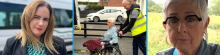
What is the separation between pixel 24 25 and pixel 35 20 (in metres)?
0.12

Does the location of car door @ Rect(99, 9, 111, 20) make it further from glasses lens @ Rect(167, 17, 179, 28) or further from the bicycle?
glasses lens @ Rect(167, 17, 179, 28)

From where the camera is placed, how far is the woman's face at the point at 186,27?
2.76ft

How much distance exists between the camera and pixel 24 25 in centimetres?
132

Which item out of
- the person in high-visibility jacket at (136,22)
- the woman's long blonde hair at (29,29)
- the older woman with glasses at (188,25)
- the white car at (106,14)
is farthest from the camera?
the white car at (106,14)

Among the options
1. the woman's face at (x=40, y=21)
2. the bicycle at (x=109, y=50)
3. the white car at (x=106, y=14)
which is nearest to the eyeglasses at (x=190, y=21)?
the woman's face at (x=40, y=21)

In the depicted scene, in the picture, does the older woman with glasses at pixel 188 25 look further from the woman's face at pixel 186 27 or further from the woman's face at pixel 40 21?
the woman's face at pixel 40 21

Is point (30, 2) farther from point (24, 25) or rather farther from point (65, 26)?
point (65, 26)

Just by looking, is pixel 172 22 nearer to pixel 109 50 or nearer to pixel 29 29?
pixel 29 29

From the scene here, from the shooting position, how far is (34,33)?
1.32m

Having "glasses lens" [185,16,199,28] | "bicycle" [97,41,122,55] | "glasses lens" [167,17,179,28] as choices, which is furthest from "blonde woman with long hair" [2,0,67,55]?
"bicycle" [97,41,122,55]

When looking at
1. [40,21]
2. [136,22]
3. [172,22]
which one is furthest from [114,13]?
[172,22]

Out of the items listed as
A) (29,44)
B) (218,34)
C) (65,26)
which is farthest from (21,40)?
(218,34)

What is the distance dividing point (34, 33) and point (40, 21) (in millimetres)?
121

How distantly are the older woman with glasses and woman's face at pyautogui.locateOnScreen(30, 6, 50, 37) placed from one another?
982mm
